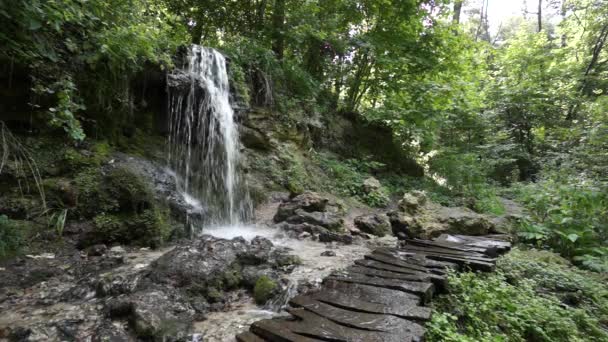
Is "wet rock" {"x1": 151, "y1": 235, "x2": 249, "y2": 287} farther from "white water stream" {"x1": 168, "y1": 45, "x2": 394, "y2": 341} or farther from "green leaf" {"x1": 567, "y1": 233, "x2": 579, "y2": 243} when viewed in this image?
"green leaf" {"x1": 567, "y1": 233, "x2": 579, "y2": 243}

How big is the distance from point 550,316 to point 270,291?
305 centimetres

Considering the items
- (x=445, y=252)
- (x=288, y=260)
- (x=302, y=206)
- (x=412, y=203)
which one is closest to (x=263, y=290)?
(x=288, y=260)

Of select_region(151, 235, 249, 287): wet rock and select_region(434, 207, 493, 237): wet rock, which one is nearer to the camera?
select_region(151, 235, 249, 287): wet rock

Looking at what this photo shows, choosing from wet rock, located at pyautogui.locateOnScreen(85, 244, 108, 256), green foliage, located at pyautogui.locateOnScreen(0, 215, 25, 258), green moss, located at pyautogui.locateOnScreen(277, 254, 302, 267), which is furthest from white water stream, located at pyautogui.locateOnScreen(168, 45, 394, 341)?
green foliage, located at pyautogui.locateOnScreen(0, 215, 25, 258)

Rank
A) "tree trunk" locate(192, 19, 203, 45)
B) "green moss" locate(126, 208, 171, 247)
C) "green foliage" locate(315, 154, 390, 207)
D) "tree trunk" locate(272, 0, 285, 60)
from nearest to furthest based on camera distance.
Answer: "green moss" locate(126, 208, 171, 247) < "green foliage" locate(315, 154, 390, 207) < "tree trunk" locate(272, 0, 285, 60) < "tree trunk" locate(192, 19, 203, 45)

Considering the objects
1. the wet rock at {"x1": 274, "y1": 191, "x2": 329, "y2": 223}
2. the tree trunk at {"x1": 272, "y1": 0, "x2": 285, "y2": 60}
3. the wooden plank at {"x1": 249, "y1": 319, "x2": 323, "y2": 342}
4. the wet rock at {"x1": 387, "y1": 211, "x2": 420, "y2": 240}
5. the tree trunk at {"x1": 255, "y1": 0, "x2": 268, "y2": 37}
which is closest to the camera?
the wooden plank at {"x1": 249, "y1": 319, "x2": 323, "y2": 342}

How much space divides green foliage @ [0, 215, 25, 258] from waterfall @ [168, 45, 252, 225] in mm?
2595

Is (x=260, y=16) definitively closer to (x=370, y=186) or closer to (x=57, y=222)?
(x=370, y=186)

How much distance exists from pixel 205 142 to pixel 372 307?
534cm

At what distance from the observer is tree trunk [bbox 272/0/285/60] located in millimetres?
10156

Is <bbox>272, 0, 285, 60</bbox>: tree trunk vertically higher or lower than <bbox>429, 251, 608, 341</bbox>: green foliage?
higher

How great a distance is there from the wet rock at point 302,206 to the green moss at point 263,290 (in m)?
3.38

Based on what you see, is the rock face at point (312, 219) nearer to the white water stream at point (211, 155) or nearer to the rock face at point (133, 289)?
the white water stream at point (211, 155)

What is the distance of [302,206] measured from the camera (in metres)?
6.95
